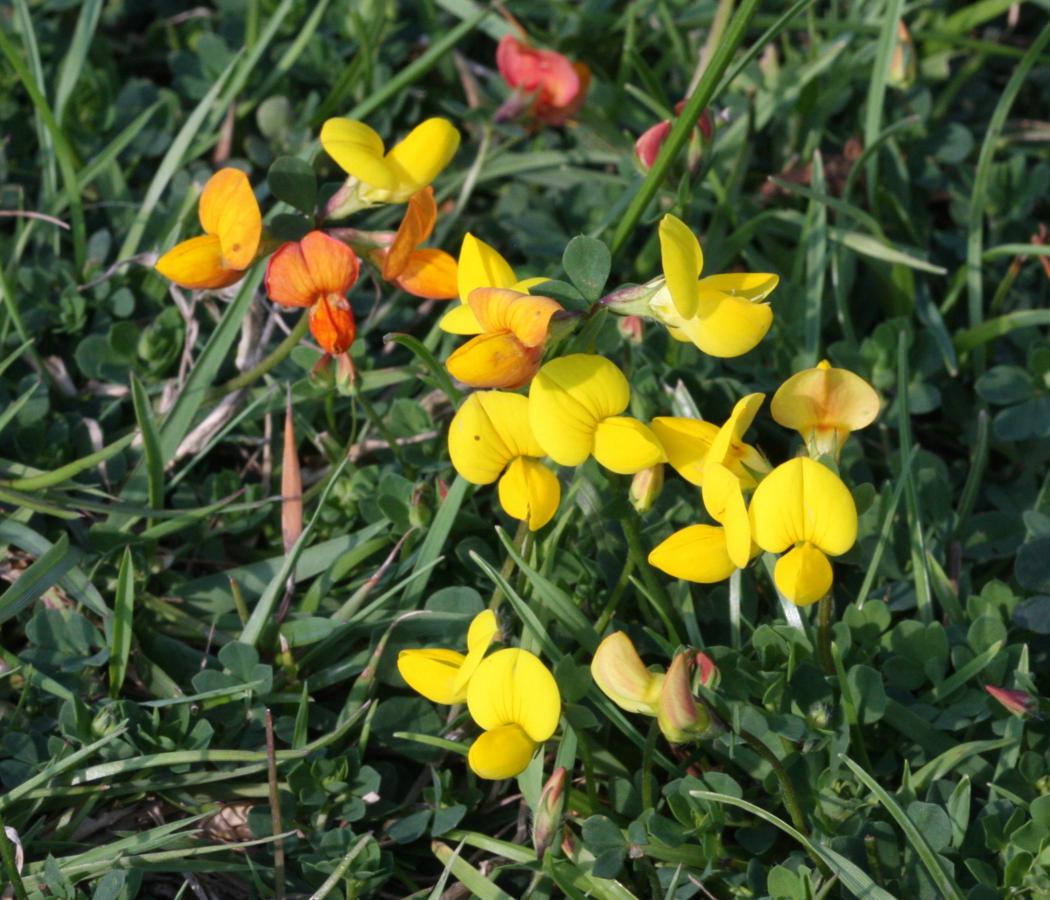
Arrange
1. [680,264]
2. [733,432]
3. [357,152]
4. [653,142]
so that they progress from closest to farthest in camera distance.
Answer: [680,264]
[733,432]
[357,152]
[653,142]

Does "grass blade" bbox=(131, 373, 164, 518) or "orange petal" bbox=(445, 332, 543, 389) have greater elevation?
"orange petal" bbox=(445, 332, 543, 389)

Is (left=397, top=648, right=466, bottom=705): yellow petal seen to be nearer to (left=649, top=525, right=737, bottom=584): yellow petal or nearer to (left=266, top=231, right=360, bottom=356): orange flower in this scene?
(left=649, top=525, right=737, bottom=584): yellow petal

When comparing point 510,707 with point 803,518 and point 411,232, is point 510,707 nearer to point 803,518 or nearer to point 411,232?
point 803,518

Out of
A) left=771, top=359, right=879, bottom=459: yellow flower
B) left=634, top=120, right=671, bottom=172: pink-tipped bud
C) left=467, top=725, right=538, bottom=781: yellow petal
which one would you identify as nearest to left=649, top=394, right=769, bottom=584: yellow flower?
left=771, top=359, right=879, bottom=459: yellow flower

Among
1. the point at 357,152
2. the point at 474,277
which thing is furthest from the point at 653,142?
the point at 474,277

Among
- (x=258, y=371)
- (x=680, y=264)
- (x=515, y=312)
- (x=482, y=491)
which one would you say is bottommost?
(x=482, y=491)

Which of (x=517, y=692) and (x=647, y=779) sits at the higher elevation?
(x=517, y=692)
